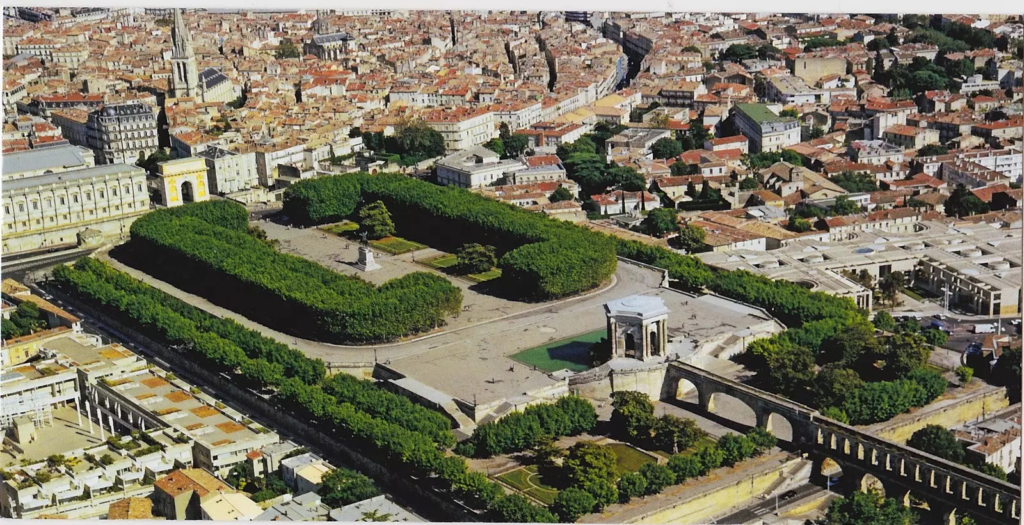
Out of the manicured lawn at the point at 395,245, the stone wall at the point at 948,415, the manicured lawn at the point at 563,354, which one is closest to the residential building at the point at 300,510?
the manicured lawn at the point at 563,354

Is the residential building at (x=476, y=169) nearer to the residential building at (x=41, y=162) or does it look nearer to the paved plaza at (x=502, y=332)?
the paved plaza at (x=502, y=332)

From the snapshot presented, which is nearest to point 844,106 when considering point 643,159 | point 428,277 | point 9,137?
point 643,159

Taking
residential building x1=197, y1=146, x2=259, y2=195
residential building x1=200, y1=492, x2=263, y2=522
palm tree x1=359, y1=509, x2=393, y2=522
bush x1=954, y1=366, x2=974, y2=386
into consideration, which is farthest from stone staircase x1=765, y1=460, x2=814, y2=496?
residential building x1=197, y1=146, x2=259, y2=195

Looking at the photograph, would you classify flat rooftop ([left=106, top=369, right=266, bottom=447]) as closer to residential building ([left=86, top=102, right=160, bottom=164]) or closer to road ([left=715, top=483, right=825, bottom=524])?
road ([left=715, top=483, right=825, bottom=524])

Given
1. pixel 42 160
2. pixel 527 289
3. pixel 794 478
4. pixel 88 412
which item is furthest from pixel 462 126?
pixel 794 478

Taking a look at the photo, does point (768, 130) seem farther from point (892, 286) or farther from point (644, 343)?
point (644, 343)

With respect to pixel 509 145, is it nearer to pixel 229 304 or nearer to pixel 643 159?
pixel 643 159
